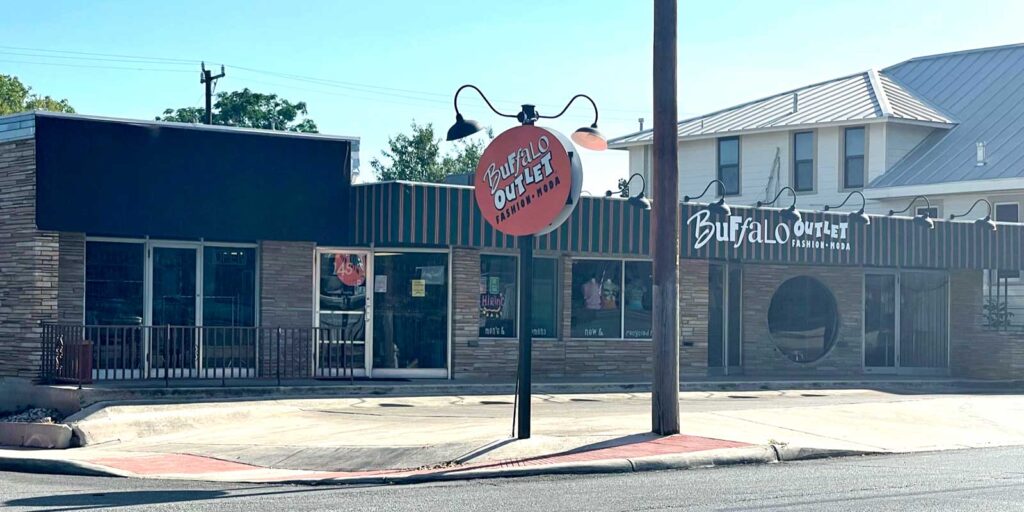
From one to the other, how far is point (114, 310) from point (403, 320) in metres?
4.76

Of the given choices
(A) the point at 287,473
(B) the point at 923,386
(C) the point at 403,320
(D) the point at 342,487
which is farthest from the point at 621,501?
(B) the point at 923,386

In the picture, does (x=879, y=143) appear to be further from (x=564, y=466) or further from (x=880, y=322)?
(x=564, y=466)

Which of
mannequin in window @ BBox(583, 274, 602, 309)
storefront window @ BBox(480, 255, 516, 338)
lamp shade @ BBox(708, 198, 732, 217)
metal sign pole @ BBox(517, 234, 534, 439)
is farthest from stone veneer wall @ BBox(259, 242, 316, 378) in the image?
lamp shade @ BBox(708, 198, 732, 217)

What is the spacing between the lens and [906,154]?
32625 mm

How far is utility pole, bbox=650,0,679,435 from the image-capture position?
45.9 ft

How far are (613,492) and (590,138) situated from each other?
17.3 feet

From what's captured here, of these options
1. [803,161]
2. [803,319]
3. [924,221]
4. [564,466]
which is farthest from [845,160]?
[564,466]

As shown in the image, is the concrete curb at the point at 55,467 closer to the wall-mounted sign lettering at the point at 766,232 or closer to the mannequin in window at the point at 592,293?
the mannequin in window at the point at 592,293

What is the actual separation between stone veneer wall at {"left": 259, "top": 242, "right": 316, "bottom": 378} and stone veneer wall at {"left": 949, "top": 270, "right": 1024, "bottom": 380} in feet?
48.9

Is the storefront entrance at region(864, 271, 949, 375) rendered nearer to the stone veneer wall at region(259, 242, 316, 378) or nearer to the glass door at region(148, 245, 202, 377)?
the stone veneer wall at region(259, 242, 316, 378)

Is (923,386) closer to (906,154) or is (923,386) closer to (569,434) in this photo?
(906,154)

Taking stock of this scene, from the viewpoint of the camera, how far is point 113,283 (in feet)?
62.8

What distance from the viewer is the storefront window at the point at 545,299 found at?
874 inches

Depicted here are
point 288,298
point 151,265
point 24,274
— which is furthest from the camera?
point 288,298
